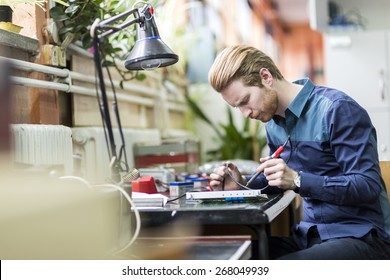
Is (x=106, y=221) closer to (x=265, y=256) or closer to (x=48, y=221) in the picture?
(x=48, y=221)

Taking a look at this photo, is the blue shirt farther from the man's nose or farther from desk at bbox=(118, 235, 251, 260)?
desk at bbox=(118, 235, 251, 260)

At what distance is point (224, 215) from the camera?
4.15 ft

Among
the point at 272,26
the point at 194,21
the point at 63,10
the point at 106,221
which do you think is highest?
the point at 272,26

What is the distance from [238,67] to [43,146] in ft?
1.80

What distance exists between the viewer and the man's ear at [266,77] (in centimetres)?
158

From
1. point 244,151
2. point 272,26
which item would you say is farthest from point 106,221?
point 272,26

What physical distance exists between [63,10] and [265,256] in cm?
104

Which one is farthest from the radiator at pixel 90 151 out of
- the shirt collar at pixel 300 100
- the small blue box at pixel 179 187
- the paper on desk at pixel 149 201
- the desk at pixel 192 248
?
the shirt collar at pixel 300 100

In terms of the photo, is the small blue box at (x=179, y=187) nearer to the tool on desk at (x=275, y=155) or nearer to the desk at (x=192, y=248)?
the tool on desk at (x=275, y=155)

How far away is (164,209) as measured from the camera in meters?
1.36

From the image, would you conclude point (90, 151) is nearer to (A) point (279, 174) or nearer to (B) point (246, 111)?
(B) point (246, 111)

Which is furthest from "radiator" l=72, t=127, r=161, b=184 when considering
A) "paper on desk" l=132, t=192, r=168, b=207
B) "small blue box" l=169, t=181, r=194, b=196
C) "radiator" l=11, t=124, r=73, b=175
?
"paper on desk" l=132, t=192, r=168, b=207

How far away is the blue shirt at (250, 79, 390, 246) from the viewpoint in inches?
55.6

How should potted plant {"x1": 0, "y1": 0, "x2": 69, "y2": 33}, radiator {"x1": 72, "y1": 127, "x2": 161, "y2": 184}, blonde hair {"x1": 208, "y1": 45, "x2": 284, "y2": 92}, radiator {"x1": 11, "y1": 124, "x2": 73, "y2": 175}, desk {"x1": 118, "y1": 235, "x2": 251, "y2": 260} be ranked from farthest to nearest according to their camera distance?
radiator {"x1": 72, "y1": 127, "x2": 161, "y2": 184} < potted plant {"x1": 0, "y1": 0, "x2": 69, "y2": 33} < blonde hair {"x1": 208, "y1": 45, "x2": 284, "y2": 92} < radiator {"x1": 11, "y1": 124, "x2": 73, "y2": 175} < desk {"x1": 118, "y1": 235, "x2": 251, "y2": 260}
